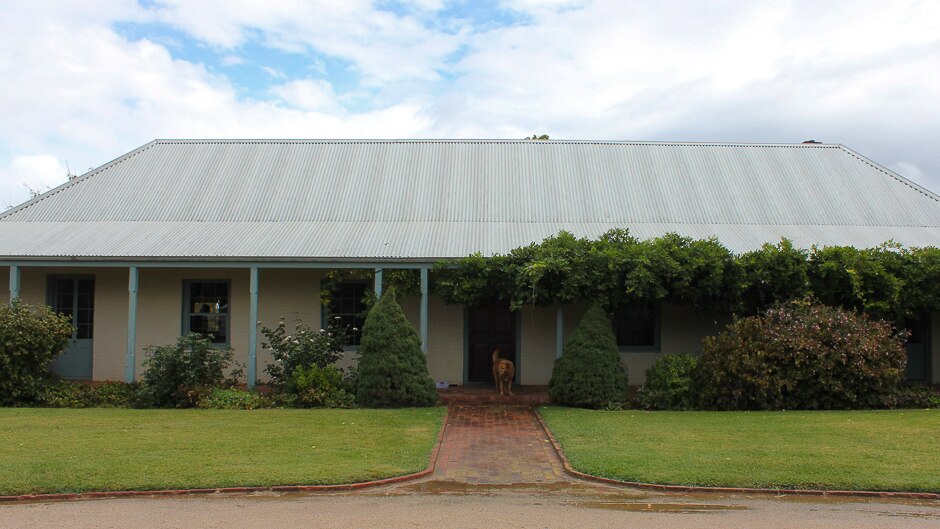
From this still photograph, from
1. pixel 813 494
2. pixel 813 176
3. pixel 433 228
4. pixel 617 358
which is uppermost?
pixel 813 176

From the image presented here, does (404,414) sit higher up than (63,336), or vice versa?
(63,336)

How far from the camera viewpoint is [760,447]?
9.08m

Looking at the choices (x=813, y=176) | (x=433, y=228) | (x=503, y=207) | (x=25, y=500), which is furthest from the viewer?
(x=813, y=176)

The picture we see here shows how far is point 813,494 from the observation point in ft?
24.0

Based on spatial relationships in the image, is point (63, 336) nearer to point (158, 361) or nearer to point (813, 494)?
point (158, 361)

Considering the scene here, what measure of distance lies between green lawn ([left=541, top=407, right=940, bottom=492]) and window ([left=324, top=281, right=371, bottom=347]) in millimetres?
5337

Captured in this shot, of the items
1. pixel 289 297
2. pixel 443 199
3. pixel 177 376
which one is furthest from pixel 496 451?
pixel 443 199

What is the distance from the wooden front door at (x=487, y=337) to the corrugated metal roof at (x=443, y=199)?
5.45 ft

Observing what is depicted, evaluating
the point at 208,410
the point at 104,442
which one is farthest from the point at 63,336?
the point at 104,442

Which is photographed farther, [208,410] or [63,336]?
[63,336]

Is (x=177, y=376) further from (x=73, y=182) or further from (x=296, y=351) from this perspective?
(x=73, y=182)

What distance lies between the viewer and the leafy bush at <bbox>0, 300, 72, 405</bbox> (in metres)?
12.9

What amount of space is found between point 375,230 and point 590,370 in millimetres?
5677

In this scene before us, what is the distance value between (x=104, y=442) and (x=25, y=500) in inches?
89.4
